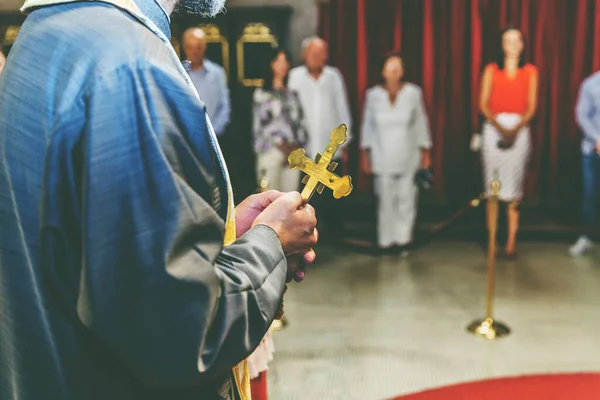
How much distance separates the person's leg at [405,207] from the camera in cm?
641

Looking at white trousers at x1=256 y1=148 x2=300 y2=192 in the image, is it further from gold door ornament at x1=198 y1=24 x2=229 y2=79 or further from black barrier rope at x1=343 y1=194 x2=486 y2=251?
gold door ornament at x1=198 y1=24 x2=229 y2=79

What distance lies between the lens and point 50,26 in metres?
1.01


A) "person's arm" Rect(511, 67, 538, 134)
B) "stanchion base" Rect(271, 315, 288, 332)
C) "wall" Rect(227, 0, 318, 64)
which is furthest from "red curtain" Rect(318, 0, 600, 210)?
"stanchion base" Rect(271, 315, 288, 332)

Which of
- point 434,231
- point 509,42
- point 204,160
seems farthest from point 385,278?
point 204,160

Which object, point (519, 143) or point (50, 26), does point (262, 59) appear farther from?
point (50, 26)

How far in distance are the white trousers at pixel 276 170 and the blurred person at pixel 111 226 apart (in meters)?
5.17

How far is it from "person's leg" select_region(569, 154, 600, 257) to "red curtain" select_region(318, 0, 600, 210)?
82 centimetres

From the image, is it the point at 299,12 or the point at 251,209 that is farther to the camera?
the point at 299,12

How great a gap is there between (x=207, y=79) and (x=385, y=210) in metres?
1.93

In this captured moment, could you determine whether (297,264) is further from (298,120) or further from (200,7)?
(298,120)

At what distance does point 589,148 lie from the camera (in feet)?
20.6

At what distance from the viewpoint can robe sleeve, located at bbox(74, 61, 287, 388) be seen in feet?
3.00

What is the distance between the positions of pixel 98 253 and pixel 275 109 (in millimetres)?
5349

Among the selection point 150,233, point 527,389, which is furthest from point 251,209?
point 527,389
